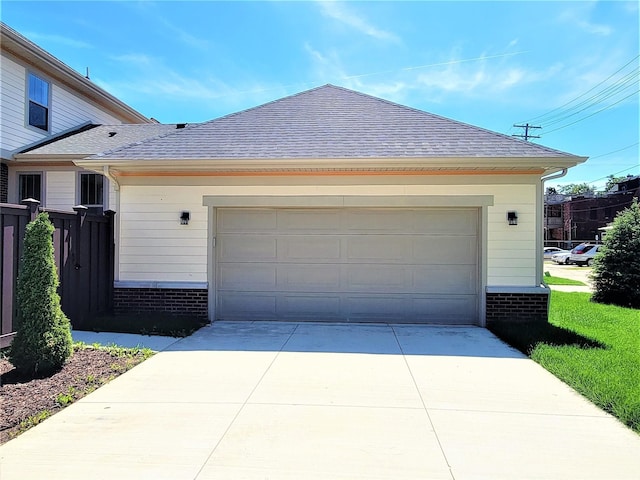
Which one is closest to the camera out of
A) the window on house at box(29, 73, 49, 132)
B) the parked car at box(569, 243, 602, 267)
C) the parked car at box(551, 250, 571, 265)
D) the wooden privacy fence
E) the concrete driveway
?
the concrete driveway

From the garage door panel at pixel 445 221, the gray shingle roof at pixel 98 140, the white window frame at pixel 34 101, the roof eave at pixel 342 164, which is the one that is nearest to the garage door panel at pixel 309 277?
the garage door panel at pixel 445 221

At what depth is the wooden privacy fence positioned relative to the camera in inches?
220

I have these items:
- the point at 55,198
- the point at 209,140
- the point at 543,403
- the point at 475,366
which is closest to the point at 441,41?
the point at 209,140

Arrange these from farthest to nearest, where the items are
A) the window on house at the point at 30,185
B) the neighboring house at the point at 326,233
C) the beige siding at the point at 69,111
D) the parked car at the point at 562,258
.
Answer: the parked car at the point at 562,258, the beige siding at the point at 69,111, the window on house at the point at 30,185, the neighboring house at the point at 326,233

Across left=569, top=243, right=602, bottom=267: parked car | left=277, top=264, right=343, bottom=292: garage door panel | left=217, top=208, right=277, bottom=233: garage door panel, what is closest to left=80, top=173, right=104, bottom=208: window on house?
left=217, top=208, right=277, bottom=233: garage door panel

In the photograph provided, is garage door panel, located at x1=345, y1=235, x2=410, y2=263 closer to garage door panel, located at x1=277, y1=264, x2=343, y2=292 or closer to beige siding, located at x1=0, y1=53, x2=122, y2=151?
garage door panel, located at x1=277, y1=264, x2=343, y2=292

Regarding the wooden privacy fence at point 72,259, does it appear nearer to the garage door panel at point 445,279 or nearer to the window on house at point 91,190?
the window on house at point 91,190

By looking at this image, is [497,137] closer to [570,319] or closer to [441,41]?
[441,41]

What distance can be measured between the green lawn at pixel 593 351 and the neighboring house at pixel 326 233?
0.89 metres

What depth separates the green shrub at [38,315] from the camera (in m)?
4.56

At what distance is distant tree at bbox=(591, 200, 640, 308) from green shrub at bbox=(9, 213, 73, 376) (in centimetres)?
1233

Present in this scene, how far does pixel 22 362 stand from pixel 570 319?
8.94 metres

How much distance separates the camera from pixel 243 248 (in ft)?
27.1

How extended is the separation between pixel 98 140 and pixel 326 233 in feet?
28.1
